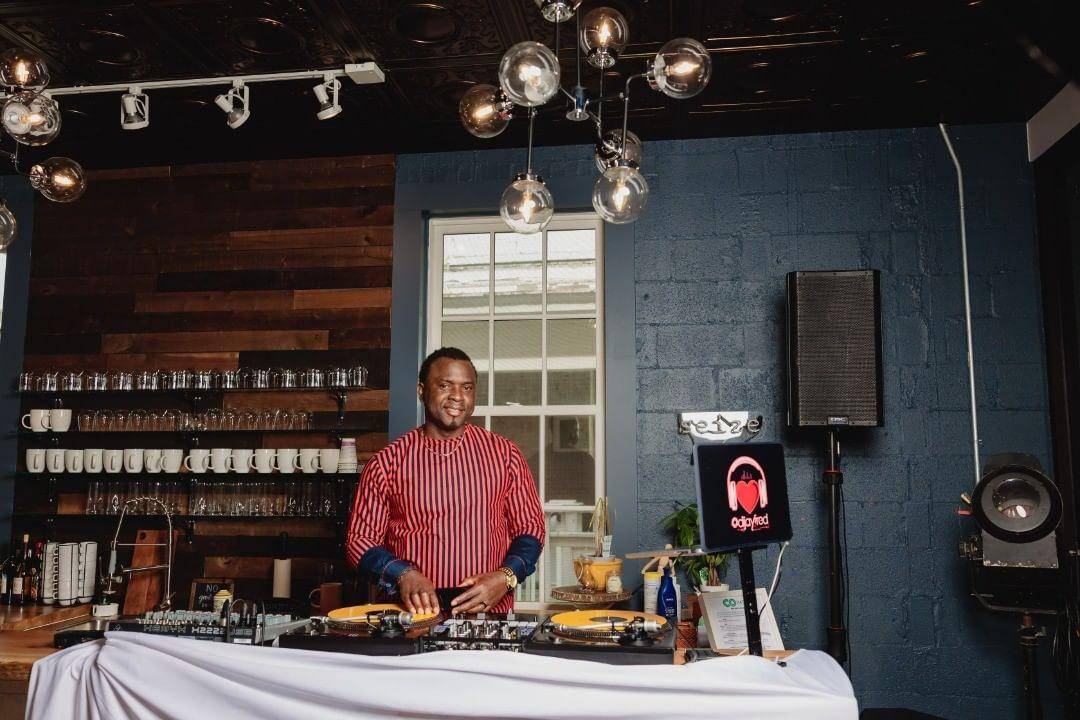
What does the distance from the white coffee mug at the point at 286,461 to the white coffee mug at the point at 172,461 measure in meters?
0.51

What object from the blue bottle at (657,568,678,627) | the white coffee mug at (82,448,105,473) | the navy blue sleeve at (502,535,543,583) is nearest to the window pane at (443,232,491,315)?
the navy blue sleeve at (502,535,543,583)

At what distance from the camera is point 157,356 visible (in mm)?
4328

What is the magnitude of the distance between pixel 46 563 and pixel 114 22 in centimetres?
247

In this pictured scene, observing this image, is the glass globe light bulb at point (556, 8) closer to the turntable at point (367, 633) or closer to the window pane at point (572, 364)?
the turntable at point (367, 633)

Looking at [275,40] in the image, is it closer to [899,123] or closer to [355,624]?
[355,624]

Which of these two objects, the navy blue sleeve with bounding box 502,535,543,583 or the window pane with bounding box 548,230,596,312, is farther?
the window pane with bounding box 548,230,596,312

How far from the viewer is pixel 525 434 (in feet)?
13.5

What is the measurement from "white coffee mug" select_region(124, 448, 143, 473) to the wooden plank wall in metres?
0.44

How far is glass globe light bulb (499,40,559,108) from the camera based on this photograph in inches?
71.5

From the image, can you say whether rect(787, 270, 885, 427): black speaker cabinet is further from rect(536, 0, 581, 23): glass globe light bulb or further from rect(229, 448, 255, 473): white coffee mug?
rect(229, 448, 255, 473): white coffee mug

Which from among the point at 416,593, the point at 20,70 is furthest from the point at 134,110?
the point at 416,593

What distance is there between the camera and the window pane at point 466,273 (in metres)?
4.24

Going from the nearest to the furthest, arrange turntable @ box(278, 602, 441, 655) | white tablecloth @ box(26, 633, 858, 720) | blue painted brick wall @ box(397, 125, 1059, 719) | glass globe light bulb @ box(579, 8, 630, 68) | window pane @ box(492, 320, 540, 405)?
white tablecloth @ box(26, 633, 858, 720) → turntable @ box(278, 602, 441, 655) → glass globe light bulb @ box(579, 8, 630, 68) → blue painted brick wall @ box(397, 125, 1059, 719) → window pane @ box(492, 320, 540, 405)

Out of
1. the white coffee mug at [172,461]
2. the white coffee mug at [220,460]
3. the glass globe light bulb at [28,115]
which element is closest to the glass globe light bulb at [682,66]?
the glass globe light bulb at [28,115]
